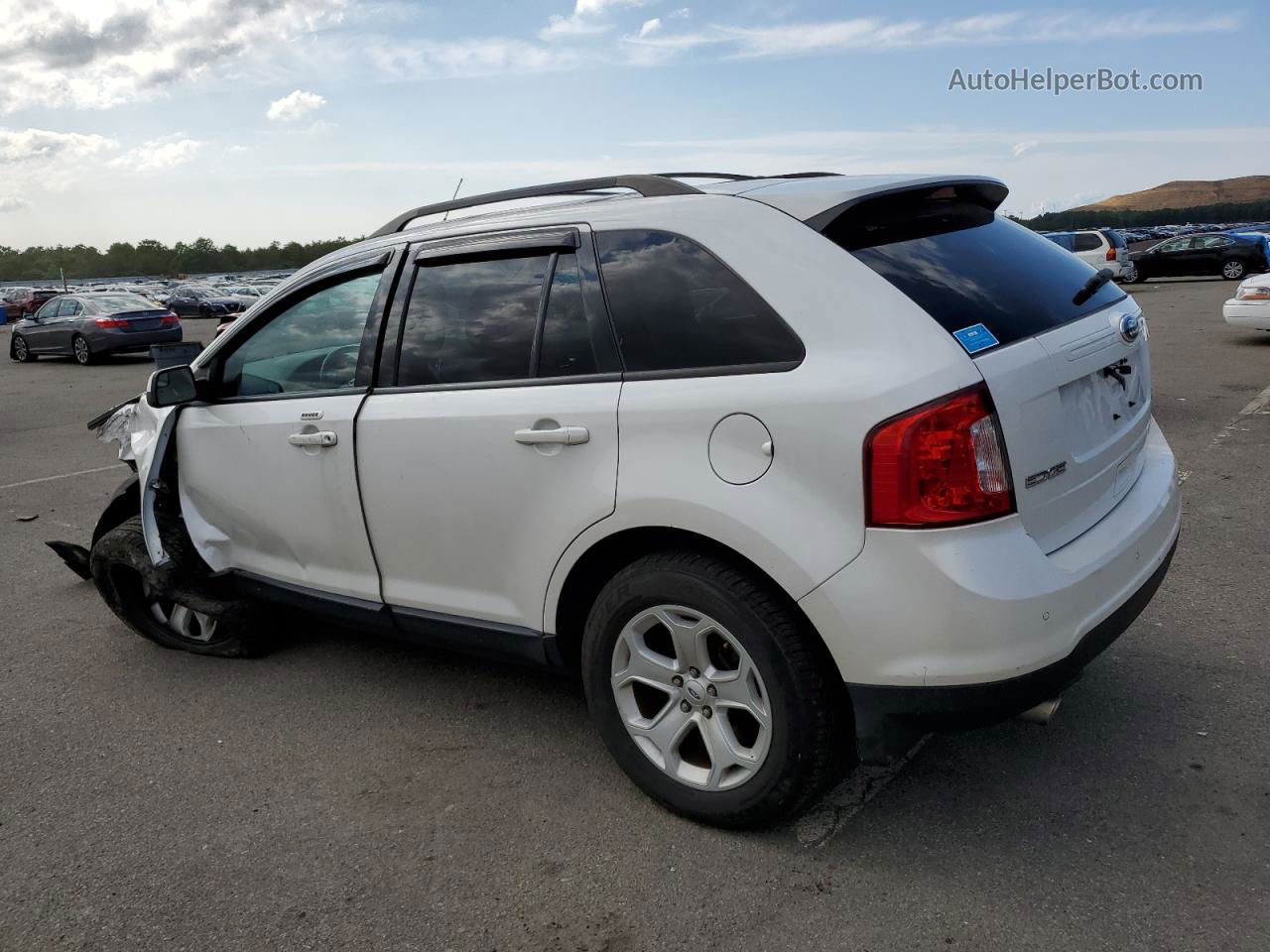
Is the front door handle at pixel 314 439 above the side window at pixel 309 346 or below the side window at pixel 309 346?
below

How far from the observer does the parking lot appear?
2.57 m

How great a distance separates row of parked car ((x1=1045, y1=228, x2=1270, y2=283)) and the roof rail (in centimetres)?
2710

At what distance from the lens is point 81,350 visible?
21.8m

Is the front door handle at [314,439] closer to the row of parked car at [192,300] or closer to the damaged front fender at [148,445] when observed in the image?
the damaged front fender at [148,445]

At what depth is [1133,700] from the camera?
3.59 meters

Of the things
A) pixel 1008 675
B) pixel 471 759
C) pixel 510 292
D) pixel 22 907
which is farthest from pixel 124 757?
pixel 1008 675

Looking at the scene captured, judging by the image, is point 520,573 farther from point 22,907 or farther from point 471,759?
point 22,907

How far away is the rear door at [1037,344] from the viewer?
2578 mm

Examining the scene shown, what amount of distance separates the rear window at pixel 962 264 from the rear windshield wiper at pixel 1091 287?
14mm

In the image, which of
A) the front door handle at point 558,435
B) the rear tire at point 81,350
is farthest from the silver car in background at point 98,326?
the front door handle at point 558,435

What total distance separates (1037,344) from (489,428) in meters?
1.56

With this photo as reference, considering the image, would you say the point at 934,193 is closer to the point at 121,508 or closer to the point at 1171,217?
the point at 121,508

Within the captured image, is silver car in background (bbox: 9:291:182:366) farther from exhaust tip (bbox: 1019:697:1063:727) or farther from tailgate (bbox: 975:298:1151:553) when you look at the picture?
exhaust tip (bbox: 1019:697:1063:727)

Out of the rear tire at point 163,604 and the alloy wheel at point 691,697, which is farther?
the rear tire at point 163,604
